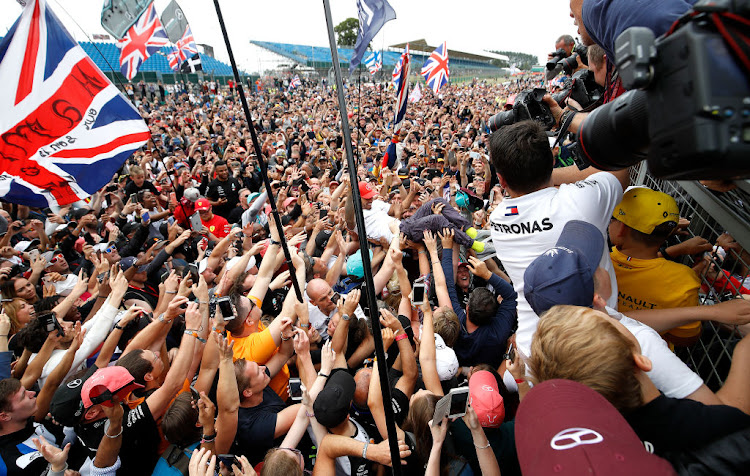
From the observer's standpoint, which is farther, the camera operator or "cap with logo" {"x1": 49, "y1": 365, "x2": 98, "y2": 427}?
the camera operator

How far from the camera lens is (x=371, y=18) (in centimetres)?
637

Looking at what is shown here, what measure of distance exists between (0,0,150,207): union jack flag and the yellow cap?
4.31m

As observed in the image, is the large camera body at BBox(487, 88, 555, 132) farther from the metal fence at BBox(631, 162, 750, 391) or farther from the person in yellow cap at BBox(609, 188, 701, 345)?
the metal fence at BBox(631, 162, 750, 391)

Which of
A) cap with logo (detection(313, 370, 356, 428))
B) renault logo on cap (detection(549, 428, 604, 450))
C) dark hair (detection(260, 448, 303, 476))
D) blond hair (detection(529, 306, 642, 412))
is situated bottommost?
dark hair (detection(260, 448, 303, 476))

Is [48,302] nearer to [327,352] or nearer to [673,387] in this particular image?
[327,352]

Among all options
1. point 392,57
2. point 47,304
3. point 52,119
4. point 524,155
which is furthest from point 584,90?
point 392,57

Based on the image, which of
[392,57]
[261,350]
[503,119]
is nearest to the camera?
[503,119]

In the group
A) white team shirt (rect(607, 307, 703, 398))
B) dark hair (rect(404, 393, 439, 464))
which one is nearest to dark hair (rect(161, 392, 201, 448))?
dark hair (rect(404, 393, 439, 464))

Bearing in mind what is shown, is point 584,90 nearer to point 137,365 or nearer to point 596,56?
point 596,56

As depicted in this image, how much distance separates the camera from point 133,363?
2.69 m

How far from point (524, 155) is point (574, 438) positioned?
1.34 metres

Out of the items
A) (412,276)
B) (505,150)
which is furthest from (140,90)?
(505,150)

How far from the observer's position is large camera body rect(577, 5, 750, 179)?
73 cm

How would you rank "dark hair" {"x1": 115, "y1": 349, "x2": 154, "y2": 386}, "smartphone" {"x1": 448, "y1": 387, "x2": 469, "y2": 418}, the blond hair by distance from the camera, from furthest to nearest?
"dark hair" {"x1": 115, "y1": 349, "x2": 154, "y2": 386}
"smartphone" {"x1": 448, "y1": 387, "x2": 469, "y2": 418}
the blond hair
